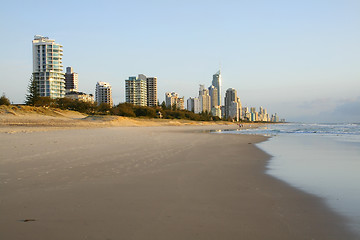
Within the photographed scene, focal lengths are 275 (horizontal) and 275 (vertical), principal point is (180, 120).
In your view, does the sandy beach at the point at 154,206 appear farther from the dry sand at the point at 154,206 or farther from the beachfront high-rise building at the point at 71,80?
the beachfront high-rise building at the point at 71,80

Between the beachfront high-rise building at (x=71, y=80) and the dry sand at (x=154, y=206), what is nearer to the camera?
the dry sand at (x=154, y=206)

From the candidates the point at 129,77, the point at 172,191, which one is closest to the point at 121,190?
the point at 172,191

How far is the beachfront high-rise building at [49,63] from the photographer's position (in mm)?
105688

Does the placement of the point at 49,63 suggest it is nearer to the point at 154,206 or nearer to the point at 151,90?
the point at 151,90

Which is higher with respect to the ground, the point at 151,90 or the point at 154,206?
the point at 151,90

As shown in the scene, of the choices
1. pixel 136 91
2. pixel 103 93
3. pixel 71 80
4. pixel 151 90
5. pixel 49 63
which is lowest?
pixel 103 93

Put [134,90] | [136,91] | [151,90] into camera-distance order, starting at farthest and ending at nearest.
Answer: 1. [151,90]
2. [136,91]
3. [134,90]

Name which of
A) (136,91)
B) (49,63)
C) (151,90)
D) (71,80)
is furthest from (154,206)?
(71,80)

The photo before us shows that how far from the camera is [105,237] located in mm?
2801

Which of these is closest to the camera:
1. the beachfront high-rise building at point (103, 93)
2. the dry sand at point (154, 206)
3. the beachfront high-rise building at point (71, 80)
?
the dry sand at point (154, 206)

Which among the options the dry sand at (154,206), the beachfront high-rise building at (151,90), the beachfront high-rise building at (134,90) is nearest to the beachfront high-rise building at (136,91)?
the beachfront high-rise building at (134,90)

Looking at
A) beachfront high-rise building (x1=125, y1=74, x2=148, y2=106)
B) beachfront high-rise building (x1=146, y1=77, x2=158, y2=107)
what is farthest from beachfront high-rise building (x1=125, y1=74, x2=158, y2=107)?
beachfront high-rise building (x1=146, y1=77, x2=158, y2=107)

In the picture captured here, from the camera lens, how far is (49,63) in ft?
368

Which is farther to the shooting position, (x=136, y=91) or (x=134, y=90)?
(x=136, y=91)
